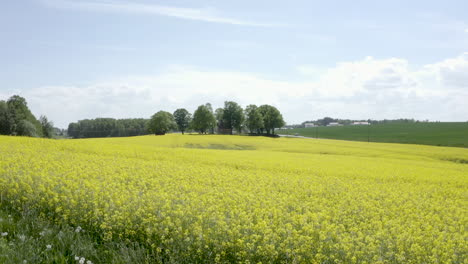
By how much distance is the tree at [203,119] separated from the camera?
263 ft

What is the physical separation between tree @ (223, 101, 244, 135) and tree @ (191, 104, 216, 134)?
6.02m

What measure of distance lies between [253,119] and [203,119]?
1207 cm

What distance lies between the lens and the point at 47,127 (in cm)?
8138

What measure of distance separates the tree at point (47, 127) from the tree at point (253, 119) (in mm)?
46151

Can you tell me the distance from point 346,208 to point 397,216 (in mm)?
1226

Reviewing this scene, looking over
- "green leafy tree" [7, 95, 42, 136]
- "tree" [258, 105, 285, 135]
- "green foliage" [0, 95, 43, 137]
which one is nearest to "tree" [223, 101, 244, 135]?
"tree" [258, 105, 285, 135]

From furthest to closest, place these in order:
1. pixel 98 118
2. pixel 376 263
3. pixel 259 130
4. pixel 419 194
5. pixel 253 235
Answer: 1. pixel 98 118
2. pixel 259 130
3. pixel 419 194
4. pixel 253 235
5. pixel 376 263

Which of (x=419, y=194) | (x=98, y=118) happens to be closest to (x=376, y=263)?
(x=419, y=194)

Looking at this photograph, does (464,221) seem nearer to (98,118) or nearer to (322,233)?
(322,233)

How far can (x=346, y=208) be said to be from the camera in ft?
28.4

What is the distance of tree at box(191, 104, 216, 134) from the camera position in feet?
263

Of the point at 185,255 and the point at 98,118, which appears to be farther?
the point at 98,118

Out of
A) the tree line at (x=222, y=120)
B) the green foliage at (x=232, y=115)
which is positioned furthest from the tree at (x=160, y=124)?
the green foliage at (x=232, y=115)

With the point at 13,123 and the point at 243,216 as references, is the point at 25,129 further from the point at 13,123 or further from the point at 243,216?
the point at 243,216
